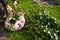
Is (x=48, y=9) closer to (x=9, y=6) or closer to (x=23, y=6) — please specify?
(x=23, y=6)

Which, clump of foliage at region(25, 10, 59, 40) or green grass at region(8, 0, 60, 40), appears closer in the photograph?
clump of foliage at region(25, 10, 59, 40)

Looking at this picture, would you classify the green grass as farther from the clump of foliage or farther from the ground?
the clump of foliage

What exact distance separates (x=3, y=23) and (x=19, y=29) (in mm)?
351

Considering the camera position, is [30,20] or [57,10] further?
[57,10]

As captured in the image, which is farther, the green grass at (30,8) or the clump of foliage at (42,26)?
the green grass at (30,8)

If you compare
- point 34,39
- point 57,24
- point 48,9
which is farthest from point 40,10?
point 34,39

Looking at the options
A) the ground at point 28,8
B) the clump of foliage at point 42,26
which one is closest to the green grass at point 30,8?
the ground at point 28,8

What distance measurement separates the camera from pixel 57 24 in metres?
4.50

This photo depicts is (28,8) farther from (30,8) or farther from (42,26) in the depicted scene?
(42,26)

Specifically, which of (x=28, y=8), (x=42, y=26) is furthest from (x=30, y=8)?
(x=42, y=26)

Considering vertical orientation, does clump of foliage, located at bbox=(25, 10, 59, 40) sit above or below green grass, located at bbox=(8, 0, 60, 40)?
below

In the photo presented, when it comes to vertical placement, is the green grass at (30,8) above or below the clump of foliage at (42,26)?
above

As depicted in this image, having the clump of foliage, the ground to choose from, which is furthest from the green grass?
the clump of foliage

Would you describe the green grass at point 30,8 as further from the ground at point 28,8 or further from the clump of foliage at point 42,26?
the clump of foliage at point 42,26
